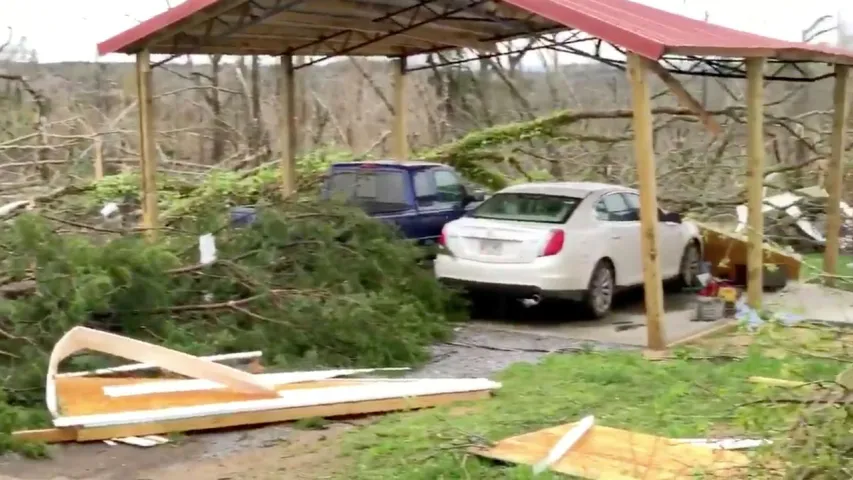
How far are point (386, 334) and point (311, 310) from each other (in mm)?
754

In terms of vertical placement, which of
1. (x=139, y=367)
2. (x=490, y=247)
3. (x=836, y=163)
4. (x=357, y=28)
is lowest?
(x=139, y=367)

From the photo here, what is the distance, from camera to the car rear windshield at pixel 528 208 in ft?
38.5

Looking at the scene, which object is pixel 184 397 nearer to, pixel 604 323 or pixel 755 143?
pixel 604 323

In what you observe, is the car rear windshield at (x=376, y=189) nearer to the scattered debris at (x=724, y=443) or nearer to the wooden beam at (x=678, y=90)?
the wooden beam at (x=678, y=90)

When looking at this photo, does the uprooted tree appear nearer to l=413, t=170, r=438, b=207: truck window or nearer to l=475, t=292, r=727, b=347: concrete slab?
l=475, t=292, r=727, b=347: concrete slab

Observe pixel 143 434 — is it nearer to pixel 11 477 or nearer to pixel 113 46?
pixel 11 477

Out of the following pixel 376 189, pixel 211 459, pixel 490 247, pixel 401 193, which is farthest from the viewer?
pixel 376 189

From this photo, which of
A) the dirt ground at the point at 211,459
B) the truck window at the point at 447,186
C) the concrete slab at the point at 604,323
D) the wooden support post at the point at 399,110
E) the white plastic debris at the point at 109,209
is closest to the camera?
the dirt ground at the point at 211,459

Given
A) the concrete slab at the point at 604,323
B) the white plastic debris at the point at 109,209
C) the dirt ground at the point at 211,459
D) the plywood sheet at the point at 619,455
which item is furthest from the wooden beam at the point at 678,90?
the white plastic debris at the point at 109,209

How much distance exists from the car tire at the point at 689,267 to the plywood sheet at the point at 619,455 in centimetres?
742

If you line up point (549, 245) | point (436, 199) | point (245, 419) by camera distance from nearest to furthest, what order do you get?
1. point (245, 419)
2. point (549, 245)
3. point (436, 199)

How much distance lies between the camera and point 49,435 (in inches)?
276

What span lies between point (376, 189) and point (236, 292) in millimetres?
3584

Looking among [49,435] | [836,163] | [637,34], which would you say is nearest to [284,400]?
[49,435]
